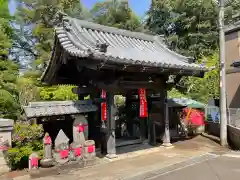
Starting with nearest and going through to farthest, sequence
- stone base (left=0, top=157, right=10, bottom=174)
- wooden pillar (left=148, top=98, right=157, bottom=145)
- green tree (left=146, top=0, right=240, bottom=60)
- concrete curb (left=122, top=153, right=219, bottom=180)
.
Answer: concrete curb (left=122, top=153, right=219, bottom=180) → stone base (left=0, top=157, right=10, bottom=174) → wooden pillar (left=148, top=98, right=157, bottom=145) → green tree (left=146, top=0, right=240, bottom=60)

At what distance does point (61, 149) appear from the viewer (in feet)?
26.2

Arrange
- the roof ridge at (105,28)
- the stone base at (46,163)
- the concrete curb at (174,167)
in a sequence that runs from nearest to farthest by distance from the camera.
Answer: the concrete curb at (174,167) < the stone base at (46,163) < the roof ridge at (105,28)

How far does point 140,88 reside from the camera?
9727 mm

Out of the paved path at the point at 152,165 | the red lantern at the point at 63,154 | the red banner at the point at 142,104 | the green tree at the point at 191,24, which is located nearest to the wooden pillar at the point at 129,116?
the paved path at the point at 152,165

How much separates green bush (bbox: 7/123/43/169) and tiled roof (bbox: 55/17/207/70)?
3642 mm

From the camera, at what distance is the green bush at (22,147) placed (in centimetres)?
757

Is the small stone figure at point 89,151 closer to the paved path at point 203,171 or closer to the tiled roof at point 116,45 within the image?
the paved path at point 203,171

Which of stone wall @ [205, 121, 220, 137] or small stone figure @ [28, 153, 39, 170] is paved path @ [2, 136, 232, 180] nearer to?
small stone figure @ [28, 153, 39, 170]

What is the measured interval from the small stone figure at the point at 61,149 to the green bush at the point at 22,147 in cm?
61

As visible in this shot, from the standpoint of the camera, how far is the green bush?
7.57 meters

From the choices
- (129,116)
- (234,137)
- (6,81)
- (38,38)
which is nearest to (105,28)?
(129,116)

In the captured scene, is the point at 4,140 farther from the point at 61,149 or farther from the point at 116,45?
the point at 116,45

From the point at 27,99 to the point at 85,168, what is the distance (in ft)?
Answer: 40.9

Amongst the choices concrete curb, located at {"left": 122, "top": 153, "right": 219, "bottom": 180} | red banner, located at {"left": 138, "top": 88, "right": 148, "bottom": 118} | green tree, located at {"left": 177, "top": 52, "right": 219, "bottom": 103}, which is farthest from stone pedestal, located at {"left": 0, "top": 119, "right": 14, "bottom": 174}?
green tree, located at {"left": 177, "top": 52, "right": 219, "bottom": 103}
